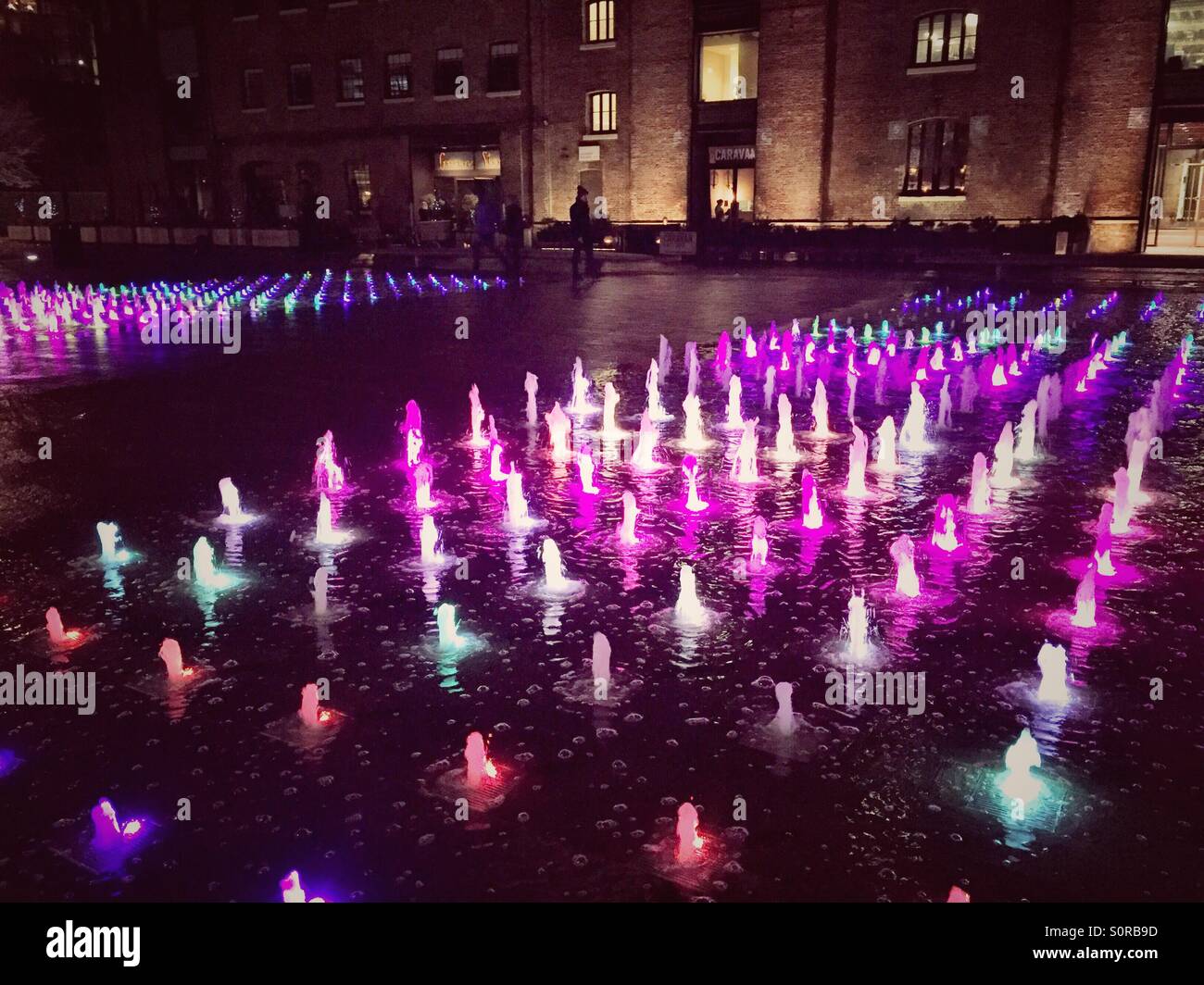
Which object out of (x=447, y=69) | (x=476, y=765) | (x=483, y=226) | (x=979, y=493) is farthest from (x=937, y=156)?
(x=476, y=765)

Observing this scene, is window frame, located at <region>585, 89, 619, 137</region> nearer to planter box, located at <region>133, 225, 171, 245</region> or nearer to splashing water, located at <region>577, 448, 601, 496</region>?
planter box, located at <region>133, 225, 171, 245</region>

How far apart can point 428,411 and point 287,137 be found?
34880 mm

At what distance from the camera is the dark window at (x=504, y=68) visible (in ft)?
113

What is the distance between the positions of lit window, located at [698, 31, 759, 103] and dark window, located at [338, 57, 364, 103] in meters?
14.1

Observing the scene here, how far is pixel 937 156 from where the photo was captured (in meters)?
Result: 27.6

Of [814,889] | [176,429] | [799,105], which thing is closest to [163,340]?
[176,429]

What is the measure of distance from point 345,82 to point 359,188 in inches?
166

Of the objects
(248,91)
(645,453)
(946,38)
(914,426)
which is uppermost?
(248,91)

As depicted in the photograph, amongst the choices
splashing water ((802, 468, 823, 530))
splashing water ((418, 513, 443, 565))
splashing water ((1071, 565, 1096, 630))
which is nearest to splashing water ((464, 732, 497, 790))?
splashing water ((418, 513, 443, 565))

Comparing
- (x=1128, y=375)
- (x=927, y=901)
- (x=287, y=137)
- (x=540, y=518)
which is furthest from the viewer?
(x=287, y=137)

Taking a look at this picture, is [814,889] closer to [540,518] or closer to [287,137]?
[540,518]

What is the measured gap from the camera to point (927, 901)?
2.91 meters

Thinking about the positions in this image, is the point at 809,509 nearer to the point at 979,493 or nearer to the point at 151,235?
the point at 979,493

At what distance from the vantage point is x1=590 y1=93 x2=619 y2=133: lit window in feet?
108
